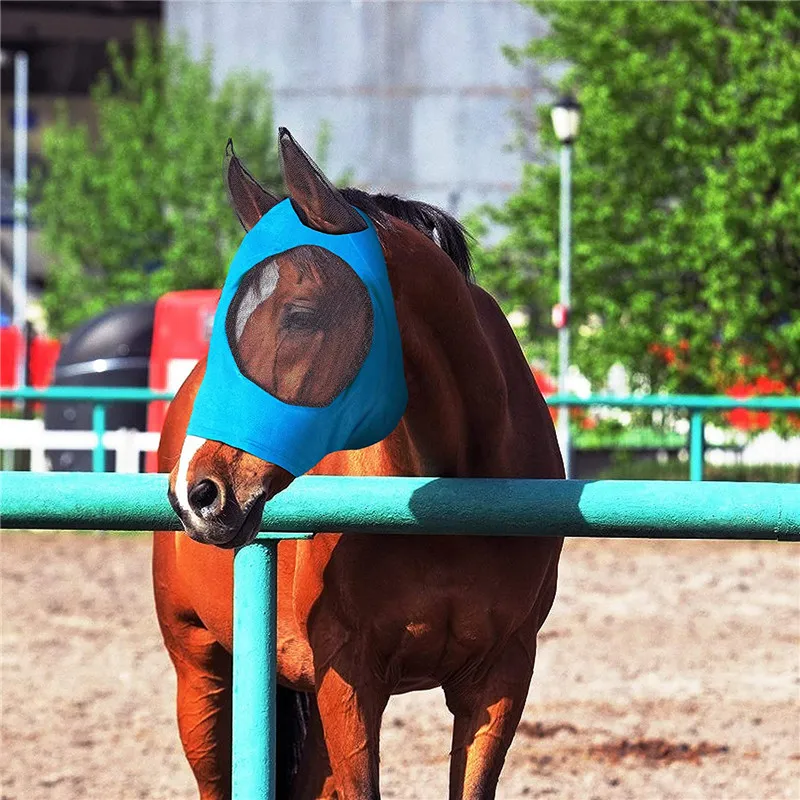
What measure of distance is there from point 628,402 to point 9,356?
1243 centimetres

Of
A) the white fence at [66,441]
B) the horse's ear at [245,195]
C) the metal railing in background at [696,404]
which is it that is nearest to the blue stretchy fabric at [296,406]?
the horse's ear at [245,195]

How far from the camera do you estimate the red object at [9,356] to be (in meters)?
21.2

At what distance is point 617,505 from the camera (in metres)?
2.02

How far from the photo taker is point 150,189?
73.8ft

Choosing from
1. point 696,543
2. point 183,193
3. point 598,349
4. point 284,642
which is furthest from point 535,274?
point 284,642

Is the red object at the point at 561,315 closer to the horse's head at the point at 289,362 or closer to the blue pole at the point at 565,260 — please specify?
the blue pole at the point at 565,260

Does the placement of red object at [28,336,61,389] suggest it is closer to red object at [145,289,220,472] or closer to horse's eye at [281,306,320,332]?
red object at [145,289,220,472]

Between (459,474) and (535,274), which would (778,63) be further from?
(459,474)

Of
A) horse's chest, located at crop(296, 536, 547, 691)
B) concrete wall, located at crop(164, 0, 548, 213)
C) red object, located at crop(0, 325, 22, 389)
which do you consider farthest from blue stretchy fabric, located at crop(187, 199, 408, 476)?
concrete wall, located at crop(164, 0, 548, 213)

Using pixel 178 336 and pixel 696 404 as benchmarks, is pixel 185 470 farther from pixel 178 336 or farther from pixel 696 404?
pixel 178 336

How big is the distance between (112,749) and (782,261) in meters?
11.3

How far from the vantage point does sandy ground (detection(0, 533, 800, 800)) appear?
5.08 meters

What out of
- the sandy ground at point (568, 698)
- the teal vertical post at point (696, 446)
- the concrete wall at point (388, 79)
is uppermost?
the concrete wall at point (388, 79)

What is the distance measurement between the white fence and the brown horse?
9.75 metres
